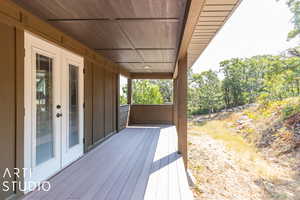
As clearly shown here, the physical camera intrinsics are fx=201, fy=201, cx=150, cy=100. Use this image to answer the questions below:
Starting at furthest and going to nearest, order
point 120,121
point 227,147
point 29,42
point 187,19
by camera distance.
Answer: point 227,147, point 120,121, point 29,42, point 187,19

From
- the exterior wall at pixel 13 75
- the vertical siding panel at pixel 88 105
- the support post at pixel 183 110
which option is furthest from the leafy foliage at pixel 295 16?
the exterior wall at pixel 13 75

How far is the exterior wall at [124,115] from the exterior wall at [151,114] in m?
0.48

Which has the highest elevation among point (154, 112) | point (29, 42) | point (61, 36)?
point (61, 36)

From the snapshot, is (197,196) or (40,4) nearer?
(40,4)

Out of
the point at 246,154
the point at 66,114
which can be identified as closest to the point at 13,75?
the point at 66,114

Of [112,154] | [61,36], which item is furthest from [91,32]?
[112,154]

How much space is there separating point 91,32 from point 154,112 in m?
6.09

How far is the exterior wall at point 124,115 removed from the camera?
299 inches

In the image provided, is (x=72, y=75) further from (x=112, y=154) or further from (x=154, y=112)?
(x=154, y=112)

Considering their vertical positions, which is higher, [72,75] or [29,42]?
[29,42]

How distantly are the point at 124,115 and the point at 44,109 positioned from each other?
5144mm

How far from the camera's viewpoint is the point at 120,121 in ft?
24.2

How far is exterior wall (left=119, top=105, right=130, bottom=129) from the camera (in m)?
7.59

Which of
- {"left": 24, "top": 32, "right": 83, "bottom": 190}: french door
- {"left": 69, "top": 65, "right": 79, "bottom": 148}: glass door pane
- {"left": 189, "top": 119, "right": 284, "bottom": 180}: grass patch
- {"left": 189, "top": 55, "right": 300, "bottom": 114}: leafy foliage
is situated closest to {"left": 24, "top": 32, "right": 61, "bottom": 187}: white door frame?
{"left": 24, "top": 32, "right": 83, "bottom": 190}: french door
